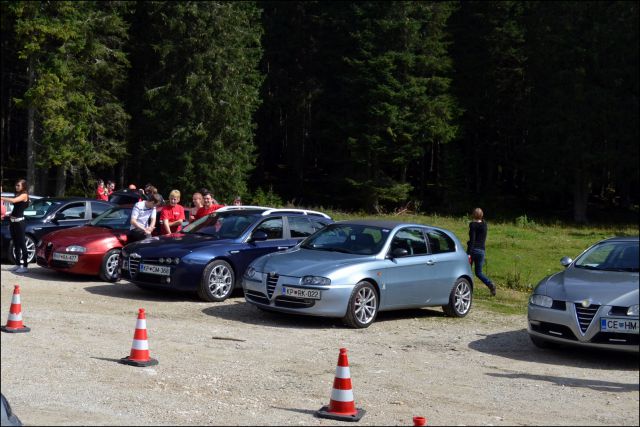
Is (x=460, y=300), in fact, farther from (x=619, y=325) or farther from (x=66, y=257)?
(x=66, y=257)

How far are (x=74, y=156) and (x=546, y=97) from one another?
31.4 metres

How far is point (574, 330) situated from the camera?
11.0 metres

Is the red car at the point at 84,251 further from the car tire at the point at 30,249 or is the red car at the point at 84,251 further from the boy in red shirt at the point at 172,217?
the car tire at the point at 30,249

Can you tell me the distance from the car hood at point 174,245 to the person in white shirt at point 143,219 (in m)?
1.17

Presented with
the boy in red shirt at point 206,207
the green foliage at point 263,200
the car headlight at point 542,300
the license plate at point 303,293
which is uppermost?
the green foliage at point 263,200

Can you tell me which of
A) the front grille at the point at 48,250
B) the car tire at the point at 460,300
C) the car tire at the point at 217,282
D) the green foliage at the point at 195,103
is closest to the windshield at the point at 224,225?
the car tire at the point at 217,282

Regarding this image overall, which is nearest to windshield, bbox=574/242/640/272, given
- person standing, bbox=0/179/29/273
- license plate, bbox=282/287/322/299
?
license plate, bbox=282/287/322/299

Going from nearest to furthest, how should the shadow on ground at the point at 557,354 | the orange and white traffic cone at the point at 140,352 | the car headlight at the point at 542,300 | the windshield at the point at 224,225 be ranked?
the orange and white traffic cone at the point at 140,352
the shadow on ground at the point at 557,354
the car headlight at the point at 542,300
the windshield at the point at 224,225

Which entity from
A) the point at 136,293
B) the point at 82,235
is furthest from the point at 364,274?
the point at 82,235

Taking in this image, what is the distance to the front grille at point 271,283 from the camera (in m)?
13.0

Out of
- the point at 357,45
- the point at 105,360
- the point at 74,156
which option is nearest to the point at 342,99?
the point at 357,45

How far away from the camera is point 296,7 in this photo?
6419 cm

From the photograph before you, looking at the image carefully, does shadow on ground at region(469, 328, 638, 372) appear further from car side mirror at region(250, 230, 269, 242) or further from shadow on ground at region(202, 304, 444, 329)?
car side mirror at region(250, 230, 269, 242)

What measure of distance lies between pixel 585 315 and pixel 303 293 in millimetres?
3991
